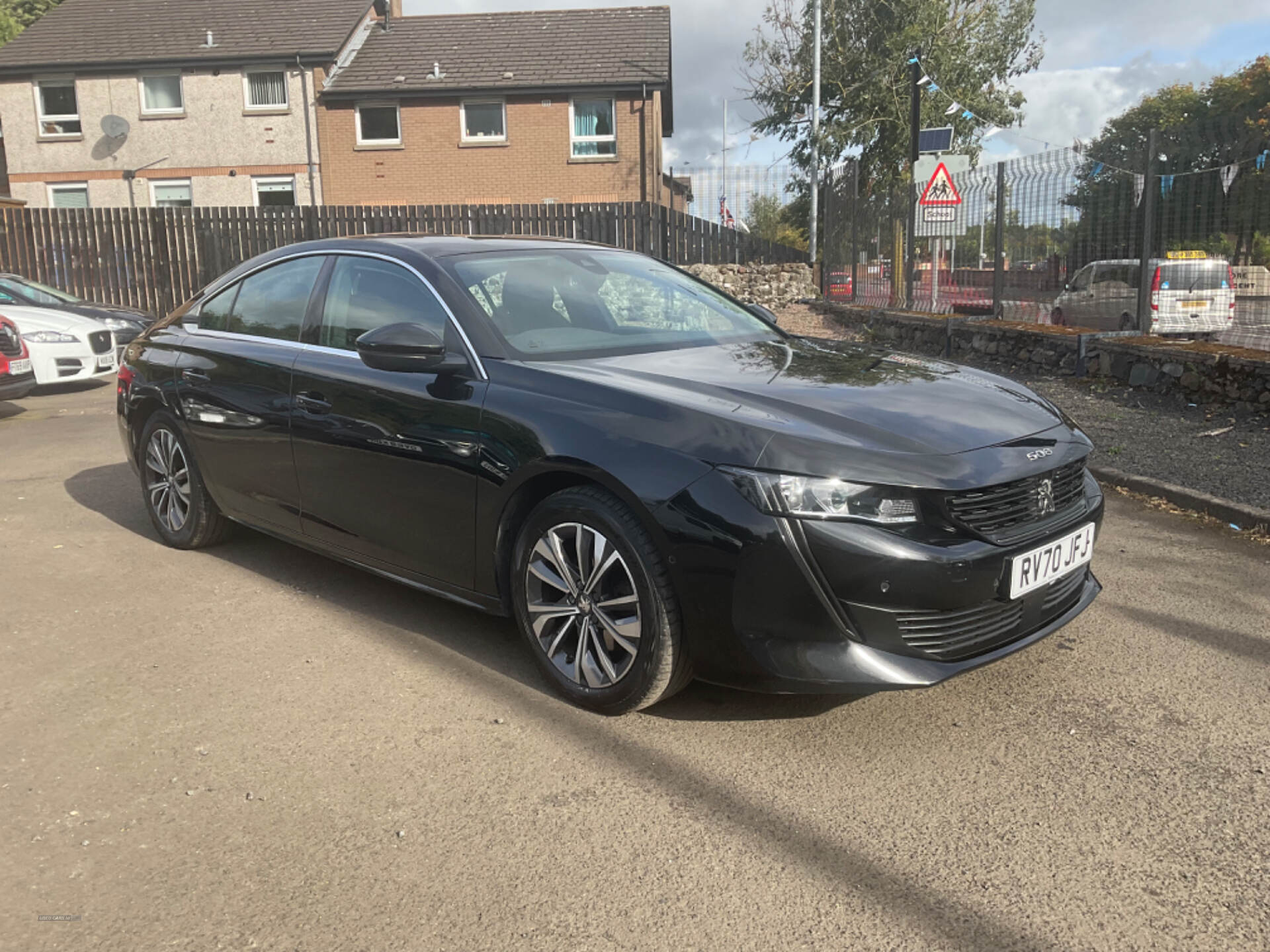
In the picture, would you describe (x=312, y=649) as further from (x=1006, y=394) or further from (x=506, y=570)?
(x=1006, y=394)

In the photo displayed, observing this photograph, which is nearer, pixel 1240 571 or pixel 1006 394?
pixel 1006 394

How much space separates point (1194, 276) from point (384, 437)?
827 centimetres

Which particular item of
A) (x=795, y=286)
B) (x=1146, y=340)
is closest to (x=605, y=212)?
(x=795, y=286)

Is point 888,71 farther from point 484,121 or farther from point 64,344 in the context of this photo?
point 64,344

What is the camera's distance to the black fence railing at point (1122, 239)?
9.10 meters

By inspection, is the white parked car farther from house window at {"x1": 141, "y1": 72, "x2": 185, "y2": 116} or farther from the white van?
house window at {"x1": 141, "y1": 72, "x2": 185, "y2": 116}

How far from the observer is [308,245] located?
16.2ft

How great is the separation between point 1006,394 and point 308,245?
3.20 meters

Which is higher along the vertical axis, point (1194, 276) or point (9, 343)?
point (1194, 276)

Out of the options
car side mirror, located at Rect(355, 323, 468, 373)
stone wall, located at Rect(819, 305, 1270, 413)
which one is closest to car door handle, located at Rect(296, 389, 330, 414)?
car side mirror, located at Rect(355, 323, 468, 373)

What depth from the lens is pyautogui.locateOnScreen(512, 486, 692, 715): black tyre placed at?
3271 mm

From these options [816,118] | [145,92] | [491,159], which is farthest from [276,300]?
[145,92]

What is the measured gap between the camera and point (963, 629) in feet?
10.4

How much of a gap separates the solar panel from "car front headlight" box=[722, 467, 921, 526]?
43.2ft
